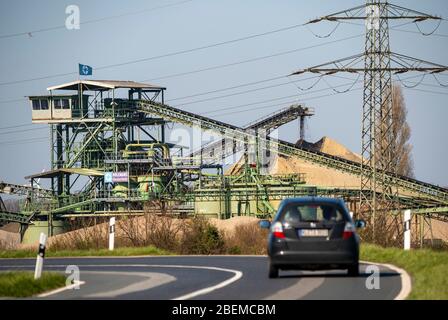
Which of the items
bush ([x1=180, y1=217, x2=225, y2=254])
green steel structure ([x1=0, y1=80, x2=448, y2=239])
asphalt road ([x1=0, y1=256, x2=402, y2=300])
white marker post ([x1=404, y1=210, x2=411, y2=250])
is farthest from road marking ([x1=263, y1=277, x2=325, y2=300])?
green steel structure ([x1=0, y1=80, x2=448, y2=239])

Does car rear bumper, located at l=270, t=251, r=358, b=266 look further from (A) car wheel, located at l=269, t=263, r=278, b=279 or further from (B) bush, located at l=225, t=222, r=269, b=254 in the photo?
(B) bush, located at l=225, t=222, r=269, b=254

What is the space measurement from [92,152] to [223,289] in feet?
285

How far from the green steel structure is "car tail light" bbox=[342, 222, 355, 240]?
7350cm

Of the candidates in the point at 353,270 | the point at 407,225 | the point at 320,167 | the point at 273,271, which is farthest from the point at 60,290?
the point at 320,167

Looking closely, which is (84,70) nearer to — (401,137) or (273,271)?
(401,137)

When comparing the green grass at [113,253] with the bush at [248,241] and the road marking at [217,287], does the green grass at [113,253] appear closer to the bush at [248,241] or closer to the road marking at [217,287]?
the bush at [248,241]

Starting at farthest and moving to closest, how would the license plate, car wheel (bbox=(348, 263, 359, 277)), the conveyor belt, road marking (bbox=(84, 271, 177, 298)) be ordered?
the conveyor belt < car wheel (bbox=(348, 263, 359, 277)) < the license plate < road marking (bbox=(84, 271, 177, 298))

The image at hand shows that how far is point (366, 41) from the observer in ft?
195

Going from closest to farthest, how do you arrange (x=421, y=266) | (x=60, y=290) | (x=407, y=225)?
(x=60, y=290)
(x=421, y=266)
(x=407, y=225)

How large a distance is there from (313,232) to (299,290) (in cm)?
216

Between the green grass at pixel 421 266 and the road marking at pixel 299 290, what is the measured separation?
1700 mm

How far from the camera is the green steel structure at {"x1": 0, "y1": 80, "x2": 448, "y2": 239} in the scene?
317 ft

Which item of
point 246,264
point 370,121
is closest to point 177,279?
point 246,264

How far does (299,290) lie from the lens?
59.4 ft
